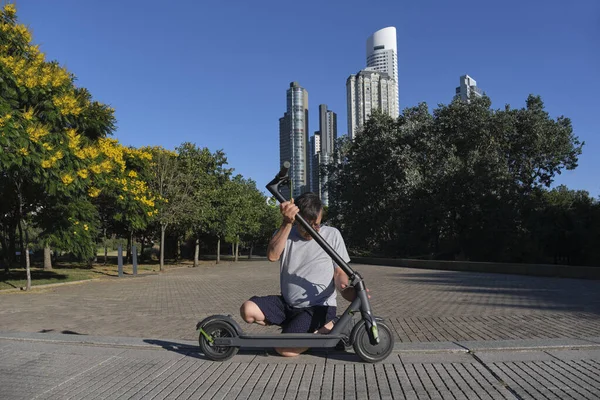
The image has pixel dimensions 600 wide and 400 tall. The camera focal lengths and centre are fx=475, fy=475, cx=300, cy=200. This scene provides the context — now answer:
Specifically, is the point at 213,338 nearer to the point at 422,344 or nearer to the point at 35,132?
the point at 422,344

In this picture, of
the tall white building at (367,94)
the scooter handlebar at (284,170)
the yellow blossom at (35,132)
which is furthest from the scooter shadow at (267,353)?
the tall white building at (367,94)

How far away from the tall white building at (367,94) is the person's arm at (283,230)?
2390 inches

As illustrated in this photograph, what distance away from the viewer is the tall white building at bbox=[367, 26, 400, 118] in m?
126

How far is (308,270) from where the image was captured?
4492 mm

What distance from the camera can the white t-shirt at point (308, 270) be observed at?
4477 millimetres

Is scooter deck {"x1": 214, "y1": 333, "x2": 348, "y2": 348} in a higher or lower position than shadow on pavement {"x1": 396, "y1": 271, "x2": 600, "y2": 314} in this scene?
higher

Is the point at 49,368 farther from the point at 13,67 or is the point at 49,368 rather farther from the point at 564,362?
the point at 13,67

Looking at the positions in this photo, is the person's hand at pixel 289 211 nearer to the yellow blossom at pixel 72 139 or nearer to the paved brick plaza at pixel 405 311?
the paved brick plaza at pixel 405 311

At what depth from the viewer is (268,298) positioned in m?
4.55

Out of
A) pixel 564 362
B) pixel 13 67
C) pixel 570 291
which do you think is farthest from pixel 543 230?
pixel 13 67

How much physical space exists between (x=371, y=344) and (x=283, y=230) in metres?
1.30

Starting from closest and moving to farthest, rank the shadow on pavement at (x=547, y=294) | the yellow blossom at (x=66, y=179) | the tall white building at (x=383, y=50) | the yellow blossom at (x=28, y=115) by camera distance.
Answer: the shadow on pavement at (x=547, y=294), the yellow blossom at (x=28, y=115), the yellow blossom at (x=66, y=179), the tall white building at (x=383, y=50)

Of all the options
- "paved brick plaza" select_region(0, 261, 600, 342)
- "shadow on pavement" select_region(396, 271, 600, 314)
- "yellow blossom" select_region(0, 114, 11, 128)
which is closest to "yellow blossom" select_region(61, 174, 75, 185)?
"yellow blossom" select_region(0, 114, 11, 128)

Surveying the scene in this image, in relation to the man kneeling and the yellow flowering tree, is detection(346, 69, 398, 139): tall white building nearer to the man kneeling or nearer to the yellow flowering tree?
the yellow flowering tree
